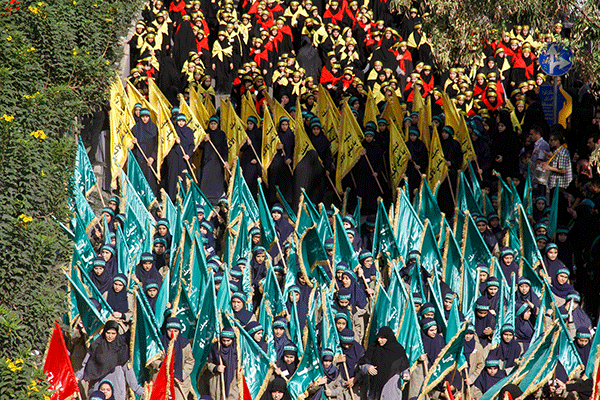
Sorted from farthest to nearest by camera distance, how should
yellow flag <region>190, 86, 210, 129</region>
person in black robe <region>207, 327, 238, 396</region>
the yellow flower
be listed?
yellow flag <region>190, 86, 210, 129</region> → person in black robe <region>207, 327, 238, 396</region> → the yellow flower

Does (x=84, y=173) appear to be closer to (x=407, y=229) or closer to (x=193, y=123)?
(x=193, y=123)

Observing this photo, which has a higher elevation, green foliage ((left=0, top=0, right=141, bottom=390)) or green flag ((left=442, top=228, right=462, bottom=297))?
green foliage ((left=0, top=0, right=141, bottom=390))

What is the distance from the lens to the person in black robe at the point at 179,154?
16.8 meters

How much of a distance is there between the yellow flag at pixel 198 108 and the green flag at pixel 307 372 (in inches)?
263

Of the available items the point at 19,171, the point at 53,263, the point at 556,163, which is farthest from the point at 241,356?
the point at 556,163

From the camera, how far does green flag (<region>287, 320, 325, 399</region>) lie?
1156 cm

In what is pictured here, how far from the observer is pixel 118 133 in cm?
1638

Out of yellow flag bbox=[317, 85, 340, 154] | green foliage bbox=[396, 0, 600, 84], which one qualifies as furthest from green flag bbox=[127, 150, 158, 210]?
green foliage bbox=[396, 0, 600, 84]

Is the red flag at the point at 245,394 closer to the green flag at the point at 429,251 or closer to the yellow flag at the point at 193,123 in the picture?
the green flag at the point at 429,251

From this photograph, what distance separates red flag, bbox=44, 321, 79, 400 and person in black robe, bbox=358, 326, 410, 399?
298cm

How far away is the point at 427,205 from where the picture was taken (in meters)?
15.6

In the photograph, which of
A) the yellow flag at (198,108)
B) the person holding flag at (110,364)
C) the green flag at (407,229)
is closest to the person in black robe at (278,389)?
the person holding flag at (110,364)

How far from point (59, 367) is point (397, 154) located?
7330 millimetres

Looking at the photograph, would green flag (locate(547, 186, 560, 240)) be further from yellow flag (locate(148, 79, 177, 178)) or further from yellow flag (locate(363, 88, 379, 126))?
yellow flag (locate(148, 79, 177, 178))
